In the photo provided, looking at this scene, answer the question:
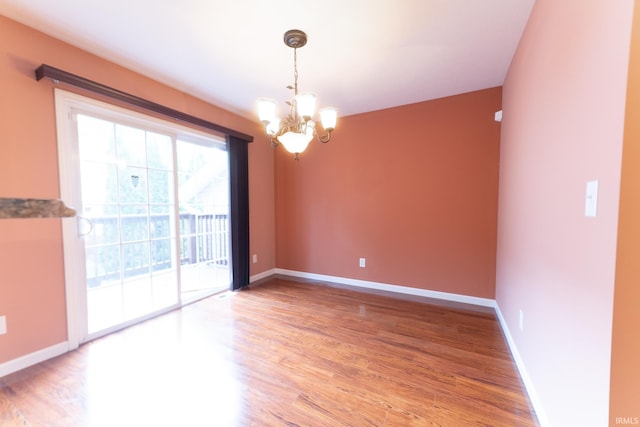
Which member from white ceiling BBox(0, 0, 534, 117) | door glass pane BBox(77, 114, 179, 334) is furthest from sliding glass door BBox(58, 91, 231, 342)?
white ceiling BBox(0, 0, 534, 117)

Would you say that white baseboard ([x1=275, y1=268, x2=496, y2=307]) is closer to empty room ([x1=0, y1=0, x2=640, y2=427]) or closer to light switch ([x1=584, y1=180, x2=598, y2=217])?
empty room ([x1=0, y1=0, x2=640, y2=427])

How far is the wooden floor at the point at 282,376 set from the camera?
1.43 metres

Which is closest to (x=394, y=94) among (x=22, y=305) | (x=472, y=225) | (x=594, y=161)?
(x=472, y=225)

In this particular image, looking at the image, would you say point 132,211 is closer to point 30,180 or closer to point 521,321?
point 30,180

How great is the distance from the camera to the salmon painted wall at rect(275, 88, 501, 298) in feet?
9.52

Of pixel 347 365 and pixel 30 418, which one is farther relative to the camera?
pixel 347 365

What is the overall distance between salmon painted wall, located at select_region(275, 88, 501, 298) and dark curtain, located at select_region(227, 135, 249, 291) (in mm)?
766

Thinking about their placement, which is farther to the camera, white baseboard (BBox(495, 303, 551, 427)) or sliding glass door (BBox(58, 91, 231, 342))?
sliding glass door (BBox(58, 91, 231, 342))

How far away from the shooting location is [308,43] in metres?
2.03

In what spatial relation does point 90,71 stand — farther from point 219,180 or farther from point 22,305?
point 22,305

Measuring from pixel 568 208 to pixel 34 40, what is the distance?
3475mm

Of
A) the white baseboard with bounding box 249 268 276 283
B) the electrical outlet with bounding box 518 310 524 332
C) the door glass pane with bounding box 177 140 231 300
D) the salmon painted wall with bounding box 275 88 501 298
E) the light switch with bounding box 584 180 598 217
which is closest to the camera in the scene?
the light switch with bounding box 584 180 598 217

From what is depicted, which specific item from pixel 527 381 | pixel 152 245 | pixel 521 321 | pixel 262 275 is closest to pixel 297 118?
pixel 152 245

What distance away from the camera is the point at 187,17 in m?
1.76
